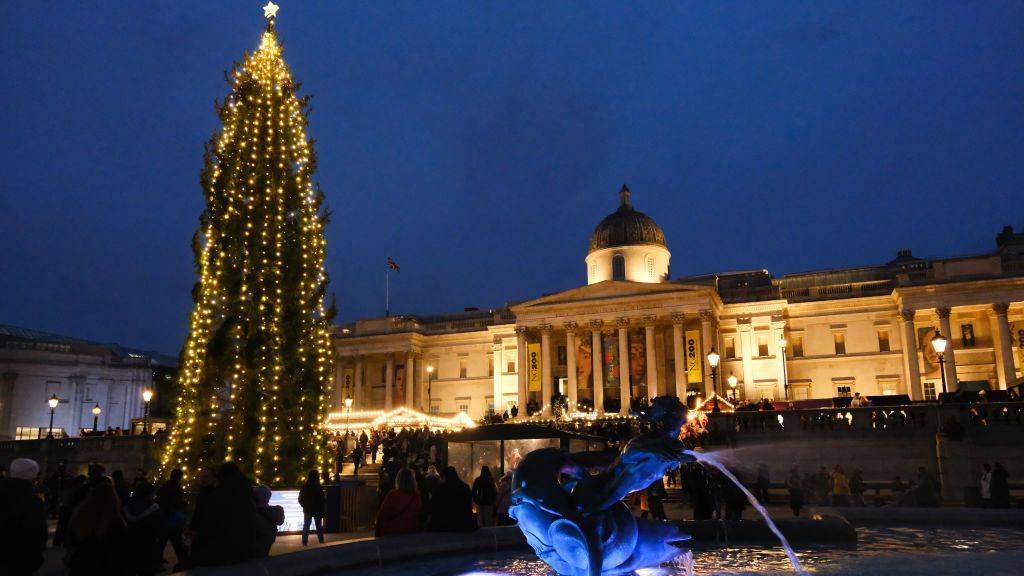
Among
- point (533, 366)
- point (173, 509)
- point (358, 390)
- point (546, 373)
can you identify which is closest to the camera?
point (173, 509)

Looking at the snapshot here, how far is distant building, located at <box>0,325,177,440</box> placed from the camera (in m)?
55.1

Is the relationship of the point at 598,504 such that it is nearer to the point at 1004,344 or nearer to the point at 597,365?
the point at 597,365

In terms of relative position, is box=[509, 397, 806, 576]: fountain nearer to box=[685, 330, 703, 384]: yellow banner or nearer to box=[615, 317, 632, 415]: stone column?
box=[615, 317, 632, 415]: stone column

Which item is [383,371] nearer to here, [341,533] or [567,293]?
[567,293]

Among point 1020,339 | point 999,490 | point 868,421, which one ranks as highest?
point 1020,339

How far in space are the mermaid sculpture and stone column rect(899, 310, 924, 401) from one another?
44090mm

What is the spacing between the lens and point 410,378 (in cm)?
5862

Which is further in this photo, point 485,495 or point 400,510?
point 485,495

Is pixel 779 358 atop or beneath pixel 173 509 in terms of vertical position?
atop

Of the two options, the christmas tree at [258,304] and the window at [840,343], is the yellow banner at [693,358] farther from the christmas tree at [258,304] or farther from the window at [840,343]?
the christmas tree at [258,304]

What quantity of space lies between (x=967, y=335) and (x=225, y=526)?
50.3 m

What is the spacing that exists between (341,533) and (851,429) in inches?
637

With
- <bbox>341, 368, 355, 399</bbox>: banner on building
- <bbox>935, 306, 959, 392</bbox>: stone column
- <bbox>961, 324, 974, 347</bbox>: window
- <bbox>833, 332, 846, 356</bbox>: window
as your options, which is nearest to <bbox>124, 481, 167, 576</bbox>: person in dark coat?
<bbox>935, 306, 959, 392</bbox>: stone column

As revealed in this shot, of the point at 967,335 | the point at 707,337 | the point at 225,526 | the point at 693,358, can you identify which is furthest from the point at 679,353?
the point at 225,526
